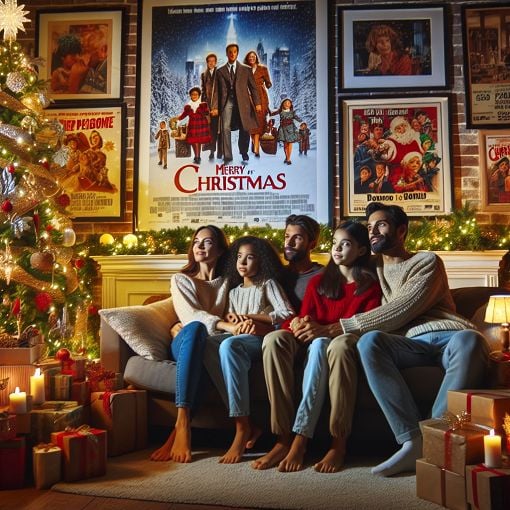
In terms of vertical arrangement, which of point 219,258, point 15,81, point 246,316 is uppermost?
point 15,81

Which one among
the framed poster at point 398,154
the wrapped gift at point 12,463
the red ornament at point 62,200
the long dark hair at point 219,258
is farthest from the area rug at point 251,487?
the framed poster at point 398,154

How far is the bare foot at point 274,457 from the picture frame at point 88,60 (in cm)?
322

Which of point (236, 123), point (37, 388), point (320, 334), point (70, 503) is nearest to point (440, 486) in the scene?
point (320, 334)

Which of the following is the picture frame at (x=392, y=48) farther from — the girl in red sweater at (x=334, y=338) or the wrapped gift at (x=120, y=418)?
the wrapped gift at (x=120, y=418)

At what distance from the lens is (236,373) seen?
2.68m

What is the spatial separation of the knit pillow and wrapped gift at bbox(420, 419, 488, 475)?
136cm

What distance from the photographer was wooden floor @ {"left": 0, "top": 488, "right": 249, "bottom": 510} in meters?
2.09

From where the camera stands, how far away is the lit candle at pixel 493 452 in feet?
6.32

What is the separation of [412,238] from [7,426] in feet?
9.60

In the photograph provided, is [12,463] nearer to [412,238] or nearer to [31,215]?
[31,215]

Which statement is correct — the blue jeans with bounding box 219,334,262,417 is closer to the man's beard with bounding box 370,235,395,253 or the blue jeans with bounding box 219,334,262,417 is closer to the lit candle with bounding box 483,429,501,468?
the man's beard with bounding box 370,235,395,253

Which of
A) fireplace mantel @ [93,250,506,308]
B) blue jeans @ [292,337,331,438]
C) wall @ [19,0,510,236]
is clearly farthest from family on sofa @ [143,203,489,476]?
wall @ [19,0,510,236]

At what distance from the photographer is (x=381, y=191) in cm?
464

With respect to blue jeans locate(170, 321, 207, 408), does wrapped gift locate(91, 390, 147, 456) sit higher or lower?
lower
